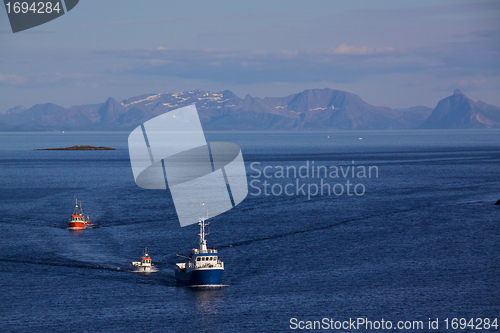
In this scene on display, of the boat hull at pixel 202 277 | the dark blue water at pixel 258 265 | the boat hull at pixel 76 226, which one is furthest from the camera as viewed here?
the boat hull at pixel 76 226

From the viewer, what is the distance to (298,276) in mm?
84188

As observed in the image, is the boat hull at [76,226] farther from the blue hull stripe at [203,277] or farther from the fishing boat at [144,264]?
the blue hull stripe at [203,277]

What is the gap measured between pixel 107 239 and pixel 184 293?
118 feet

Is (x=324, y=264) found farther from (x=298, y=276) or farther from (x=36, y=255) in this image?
(x=36, y=255)

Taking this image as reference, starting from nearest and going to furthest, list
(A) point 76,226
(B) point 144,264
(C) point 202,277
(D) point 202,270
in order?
(D) point 202,270, (C) point 202,277, (B) point 144,264, (A) point 76,226

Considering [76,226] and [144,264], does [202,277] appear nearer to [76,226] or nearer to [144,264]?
[144,264]

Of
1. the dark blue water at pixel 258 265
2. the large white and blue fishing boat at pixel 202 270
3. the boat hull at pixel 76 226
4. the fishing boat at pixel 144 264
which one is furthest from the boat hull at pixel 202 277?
the boat hull at pixel 76 226

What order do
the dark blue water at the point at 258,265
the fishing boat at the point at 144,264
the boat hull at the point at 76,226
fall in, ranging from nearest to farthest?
the dark blue water at the point at 258,265
the fishing boat at the point at 144,264
the boat hull at the point at 76,226

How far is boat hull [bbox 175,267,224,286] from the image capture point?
8031 centimetres

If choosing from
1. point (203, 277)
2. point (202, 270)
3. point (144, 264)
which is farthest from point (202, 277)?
point (144, 264)

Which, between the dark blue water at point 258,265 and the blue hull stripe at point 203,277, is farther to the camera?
the blue hull stripe at point 203,277

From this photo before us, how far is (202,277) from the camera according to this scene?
8044 cm

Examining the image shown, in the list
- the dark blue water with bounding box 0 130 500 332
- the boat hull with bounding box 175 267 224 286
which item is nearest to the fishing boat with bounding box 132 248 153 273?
the dark blue water with bounding box 0 130 500 332

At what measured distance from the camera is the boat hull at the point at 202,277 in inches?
3162
